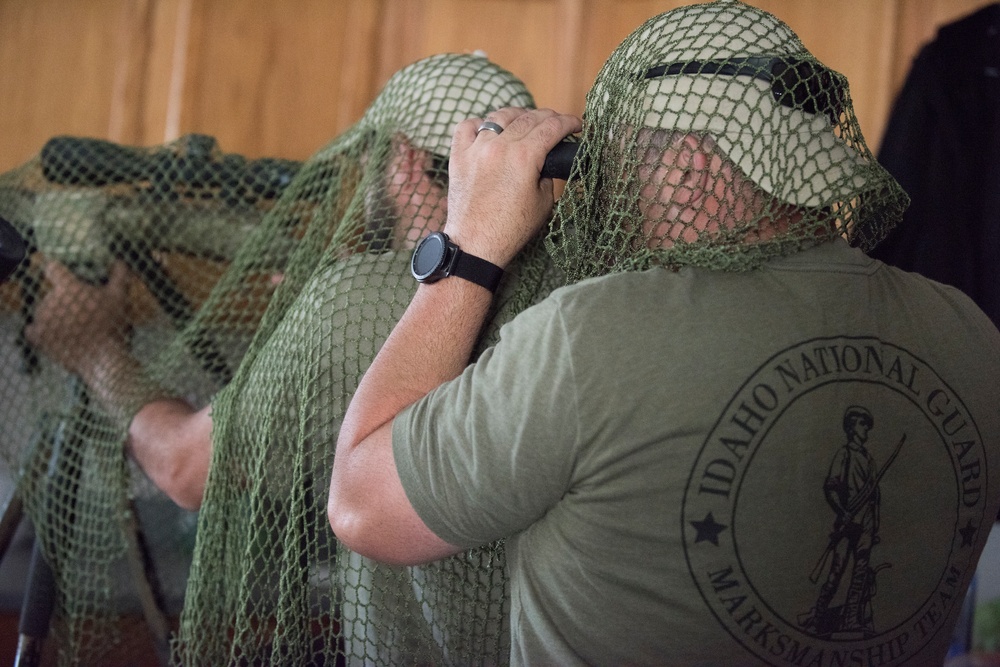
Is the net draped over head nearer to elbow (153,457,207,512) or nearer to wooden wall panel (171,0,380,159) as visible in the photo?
elbow (153,457,207,512)

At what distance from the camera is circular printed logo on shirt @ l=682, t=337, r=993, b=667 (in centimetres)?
68

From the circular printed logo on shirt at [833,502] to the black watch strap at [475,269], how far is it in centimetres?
24

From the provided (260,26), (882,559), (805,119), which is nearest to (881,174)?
(805,119)

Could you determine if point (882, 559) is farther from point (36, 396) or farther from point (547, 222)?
point (36, 396)

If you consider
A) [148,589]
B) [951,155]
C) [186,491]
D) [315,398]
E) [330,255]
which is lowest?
[148,589]

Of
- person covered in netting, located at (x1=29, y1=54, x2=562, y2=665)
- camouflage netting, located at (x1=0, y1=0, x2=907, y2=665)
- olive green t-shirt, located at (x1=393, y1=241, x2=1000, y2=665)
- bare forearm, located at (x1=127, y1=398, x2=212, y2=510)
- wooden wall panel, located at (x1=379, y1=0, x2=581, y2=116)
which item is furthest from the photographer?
wooden wall panel, located at (x1=379, y1=0, x2=581, y2=116)

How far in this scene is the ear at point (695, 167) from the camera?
757 millimetres

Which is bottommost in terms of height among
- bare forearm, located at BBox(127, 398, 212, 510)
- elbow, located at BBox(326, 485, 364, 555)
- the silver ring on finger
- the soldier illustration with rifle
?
bare forearm, located at BBox(127, 398, 212, 510)

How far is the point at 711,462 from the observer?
2.20 ft

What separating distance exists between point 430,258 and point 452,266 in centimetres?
2

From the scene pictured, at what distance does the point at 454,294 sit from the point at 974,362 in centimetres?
43

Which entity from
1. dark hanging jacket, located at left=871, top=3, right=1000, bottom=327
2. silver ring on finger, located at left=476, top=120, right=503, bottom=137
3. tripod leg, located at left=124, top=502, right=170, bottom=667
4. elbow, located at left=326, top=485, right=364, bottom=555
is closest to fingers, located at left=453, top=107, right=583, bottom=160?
silver ring on finger, located at left=476, top=120, right=503, bottom=137

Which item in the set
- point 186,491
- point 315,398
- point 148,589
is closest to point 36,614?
point 148,589

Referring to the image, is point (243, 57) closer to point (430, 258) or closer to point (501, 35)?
Result: point (501, 35)
